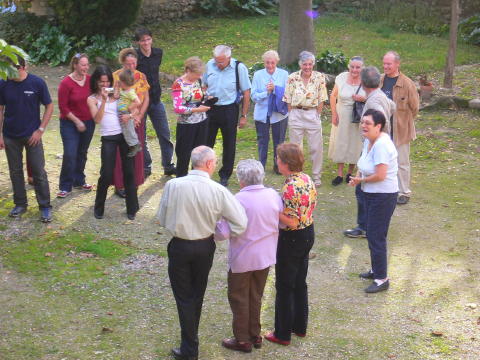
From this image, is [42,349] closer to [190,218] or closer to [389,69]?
[190,218]

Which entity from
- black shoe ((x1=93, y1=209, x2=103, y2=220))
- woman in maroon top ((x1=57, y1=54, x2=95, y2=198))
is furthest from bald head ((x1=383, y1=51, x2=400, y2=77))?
black shoe ((x1=93, y1=209, x2=103, y2=220))

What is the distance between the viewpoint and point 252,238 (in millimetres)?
5379

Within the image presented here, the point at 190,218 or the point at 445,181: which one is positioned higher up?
the point at 190,218

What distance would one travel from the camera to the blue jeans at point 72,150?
8836 millimetres

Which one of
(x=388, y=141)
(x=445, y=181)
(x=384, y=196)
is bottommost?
(x=445, y=181)

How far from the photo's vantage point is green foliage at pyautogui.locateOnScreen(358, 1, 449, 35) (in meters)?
19.5

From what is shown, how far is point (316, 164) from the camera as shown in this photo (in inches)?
386

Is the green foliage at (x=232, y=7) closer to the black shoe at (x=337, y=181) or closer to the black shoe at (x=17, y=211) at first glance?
the black shoe at (x=337, y=181)

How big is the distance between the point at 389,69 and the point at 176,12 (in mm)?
12324

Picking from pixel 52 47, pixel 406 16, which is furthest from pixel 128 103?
pixel 406 16

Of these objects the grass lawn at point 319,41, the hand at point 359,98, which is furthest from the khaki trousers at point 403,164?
the grass lawn at point 319,41

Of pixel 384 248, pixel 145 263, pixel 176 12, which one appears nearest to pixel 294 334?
pixel 384 248

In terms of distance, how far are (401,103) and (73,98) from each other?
401 cm

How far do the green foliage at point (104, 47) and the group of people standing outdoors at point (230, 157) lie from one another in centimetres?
676
